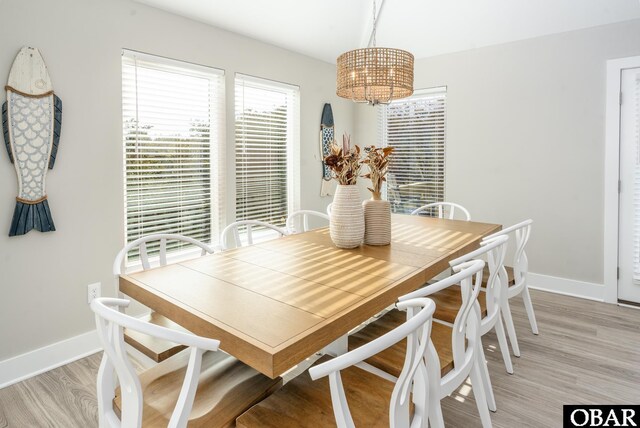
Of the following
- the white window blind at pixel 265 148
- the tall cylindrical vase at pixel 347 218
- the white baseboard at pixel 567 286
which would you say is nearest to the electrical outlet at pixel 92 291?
the white window blind at pixel 265 148

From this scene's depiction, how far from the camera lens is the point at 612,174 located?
11.0ft

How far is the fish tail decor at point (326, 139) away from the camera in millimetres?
4391

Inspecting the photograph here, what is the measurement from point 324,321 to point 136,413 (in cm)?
59

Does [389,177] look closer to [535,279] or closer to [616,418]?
[535,279]

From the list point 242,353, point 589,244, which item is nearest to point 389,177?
point 589,244

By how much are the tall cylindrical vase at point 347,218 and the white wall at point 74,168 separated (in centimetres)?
161

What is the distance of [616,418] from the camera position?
1.94 metres

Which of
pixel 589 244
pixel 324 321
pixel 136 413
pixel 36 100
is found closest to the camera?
pixel 136 413

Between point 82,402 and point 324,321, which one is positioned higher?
point 324,321

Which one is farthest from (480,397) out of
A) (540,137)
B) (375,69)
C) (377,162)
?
(540,137)

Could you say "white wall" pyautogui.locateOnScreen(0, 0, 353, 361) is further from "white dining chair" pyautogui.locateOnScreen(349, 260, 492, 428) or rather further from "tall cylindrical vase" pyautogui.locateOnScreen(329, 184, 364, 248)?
"white dining chair" pyautogui.locateOnScreen(349, 260, 492, 428)

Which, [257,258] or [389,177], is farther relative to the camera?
[389,177]

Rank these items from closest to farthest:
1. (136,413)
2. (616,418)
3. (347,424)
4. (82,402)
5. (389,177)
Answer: (347,424) < (136,413) < (616,418) < (82,402) < (389,177)

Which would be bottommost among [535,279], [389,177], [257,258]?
[535,279]
